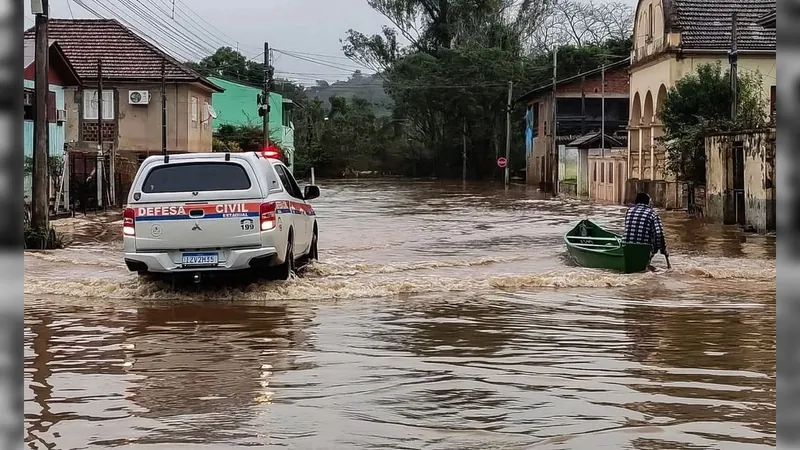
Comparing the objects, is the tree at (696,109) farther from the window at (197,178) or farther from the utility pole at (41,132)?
the window at (197,178)

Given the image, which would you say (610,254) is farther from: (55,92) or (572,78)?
(572,78)

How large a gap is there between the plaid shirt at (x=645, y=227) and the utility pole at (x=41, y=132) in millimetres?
10600

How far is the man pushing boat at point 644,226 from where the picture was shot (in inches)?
636

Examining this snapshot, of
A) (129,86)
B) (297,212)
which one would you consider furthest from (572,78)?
(297,212)

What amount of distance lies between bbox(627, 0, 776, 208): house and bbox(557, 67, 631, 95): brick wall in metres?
18.6

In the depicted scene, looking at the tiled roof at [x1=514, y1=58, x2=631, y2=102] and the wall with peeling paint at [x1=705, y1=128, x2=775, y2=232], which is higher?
the tiled roof at [x1=514, y1=58, x2=631, y2=102]

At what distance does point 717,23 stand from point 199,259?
30.6m

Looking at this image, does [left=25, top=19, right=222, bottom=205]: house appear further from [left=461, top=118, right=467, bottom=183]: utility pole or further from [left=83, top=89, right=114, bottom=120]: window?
[left=461, top=118, right=467, bottom=183]: utility pole

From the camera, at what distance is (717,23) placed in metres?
37.9

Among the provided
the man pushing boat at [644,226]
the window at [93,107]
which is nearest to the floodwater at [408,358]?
the man pushing boat at [644,226]

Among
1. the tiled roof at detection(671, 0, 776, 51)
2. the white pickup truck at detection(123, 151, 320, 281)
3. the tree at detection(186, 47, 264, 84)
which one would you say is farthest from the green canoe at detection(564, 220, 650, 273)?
the tree at detection(186, 47, 264, 84)

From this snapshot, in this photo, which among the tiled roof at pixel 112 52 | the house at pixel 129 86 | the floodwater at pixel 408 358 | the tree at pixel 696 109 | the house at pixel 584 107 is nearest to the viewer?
the floodwater at pixel 408 358

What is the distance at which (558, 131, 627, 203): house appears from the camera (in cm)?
4122

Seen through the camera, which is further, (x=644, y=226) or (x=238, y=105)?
(x=238, y=105)
